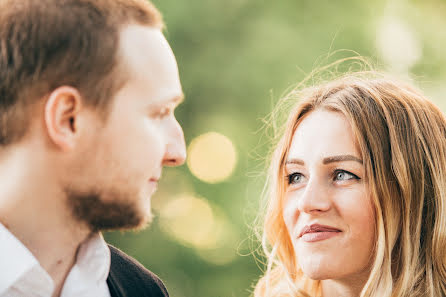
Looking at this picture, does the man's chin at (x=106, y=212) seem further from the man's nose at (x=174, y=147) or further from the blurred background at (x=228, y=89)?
the blurred background at (x=228, y=89)

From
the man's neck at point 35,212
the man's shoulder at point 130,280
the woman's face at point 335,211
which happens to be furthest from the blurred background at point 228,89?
the man's neck at point 35,212

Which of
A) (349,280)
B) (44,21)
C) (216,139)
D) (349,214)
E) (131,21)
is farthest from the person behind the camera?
(216,139)

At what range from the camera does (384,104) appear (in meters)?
2.40

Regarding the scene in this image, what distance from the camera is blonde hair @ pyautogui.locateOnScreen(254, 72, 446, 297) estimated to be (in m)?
2.26

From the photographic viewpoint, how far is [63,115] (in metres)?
1.67

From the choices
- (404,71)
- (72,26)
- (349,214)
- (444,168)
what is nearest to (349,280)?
(349,214)

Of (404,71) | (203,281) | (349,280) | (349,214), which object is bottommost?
(203,281)

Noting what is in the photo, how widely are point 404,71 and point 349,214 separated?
10.0ft

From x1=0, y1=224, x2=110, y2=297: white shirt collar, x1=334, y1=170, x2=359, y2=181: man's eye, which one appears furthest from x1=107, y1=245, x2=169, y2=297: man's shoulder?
x1=334, y1=170, x2=359, y2=181: man's eye

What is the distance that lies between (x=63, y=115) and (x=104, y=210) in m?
0.31

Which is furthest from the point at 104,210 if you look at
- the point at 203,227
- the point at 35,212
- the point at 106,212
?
the point at 203,227

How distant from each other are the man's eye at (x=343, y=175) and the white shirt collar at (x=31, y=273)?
3.25ft

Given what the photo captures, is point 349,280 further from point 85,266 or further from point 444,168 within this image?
point 85,266

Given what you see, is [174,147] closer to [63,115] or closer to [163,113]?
[163,113]
